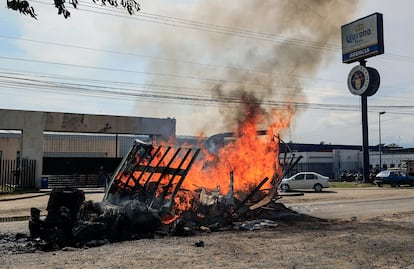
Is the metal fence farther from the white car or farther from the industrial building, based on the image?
the white car

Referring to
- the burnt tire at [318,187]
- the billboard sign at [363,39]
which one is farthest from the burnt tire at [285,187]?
the billboard sign at [363,39]

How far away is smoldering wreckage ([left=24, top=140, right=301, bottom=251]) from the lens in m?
9.50

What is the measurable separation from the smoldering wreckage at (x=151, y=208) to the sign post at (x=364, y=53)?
31.8m

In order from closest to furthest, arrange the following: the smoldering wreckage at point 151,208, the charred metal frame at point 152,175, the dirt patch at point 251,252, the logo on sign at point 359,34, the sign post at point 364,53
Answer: the dirt patch at point 251,252 → the smoldering wreckage at point 151,208 → the charred metal frame at point 152,175 → the sign post at point 364,53 → the logo on sign at point 359,34

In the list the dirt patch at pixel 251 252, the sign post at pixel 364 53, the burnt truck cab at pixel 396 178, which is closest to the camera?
the dirt patch at pixel 251 252

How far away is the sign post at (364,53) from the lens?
1624 inches

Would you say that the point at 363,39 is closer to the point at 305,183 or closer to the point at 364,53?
the point at 364,53

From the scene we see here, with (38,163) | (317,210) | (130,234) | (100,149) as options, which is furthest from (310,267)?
(100,149)

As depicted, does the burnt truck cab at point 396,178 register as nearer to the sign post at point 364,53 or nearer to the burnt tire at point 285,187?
the sign post at point 364,53

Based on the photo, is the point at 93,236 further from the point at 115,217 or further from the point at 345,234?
the point at 345,234

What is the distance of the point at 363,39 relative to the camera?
1654 inches

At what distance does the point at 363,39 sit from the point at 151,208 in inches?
1485

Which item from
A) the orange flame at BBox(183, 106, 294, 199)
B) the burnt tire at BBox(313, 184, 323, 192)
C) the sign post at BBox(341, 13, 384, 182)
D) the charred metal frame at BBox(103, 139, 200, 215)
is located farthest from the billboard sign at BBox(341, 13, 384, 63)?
the charred metal frame at BBox(103, 139, 200, 215)

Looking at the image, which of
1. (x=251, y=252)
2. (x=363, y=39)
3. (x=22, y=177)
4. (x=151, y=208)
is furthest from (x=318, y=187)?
(x=251, y=252)
